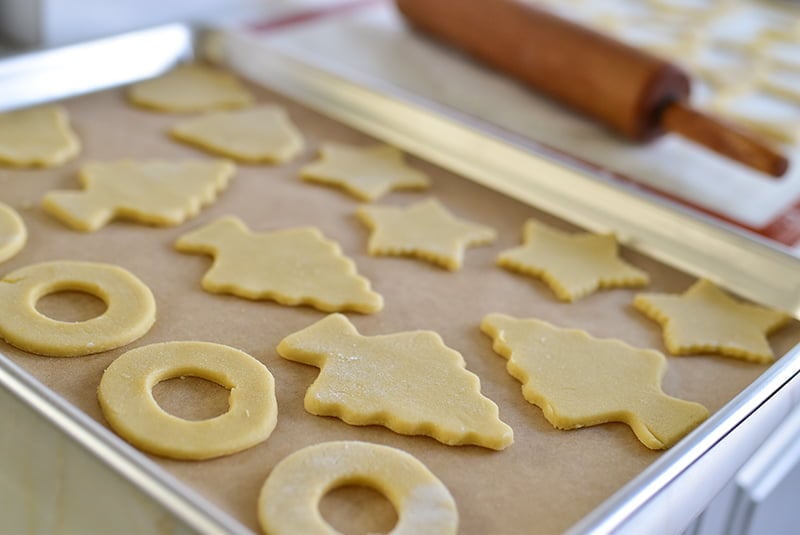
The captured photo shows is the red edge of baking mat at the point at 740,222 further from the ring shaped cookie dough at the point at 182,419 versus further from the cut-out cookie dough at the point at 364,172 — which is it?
the ring shaped cookie dough at the point at 182,419

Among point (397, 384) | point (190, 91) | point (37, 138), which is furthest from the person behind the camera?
point (190, 91)

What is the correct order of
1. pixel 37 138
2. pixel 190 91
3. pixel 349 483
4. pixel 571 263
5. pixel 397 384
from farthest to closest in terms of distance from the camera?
pixel 190 91, pixel 37 138, pixel 571 263, pixel 397 384, pixel 349 483

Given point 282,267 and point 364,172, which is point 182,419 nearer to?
point 282,267

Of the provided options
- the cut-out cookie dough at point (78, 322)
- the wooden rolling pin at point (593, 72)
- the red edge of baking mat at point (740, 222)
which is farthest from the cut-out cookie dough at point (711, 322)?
the cut-out cookie dough at point (78, 322)

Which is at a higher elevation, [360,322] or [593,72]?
[593,72]

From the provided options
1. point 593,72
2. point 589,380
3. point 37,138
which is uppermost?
point 593,72

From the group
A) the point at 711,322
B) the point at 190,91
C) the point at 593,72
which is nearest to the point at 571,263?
the point at 711,322
